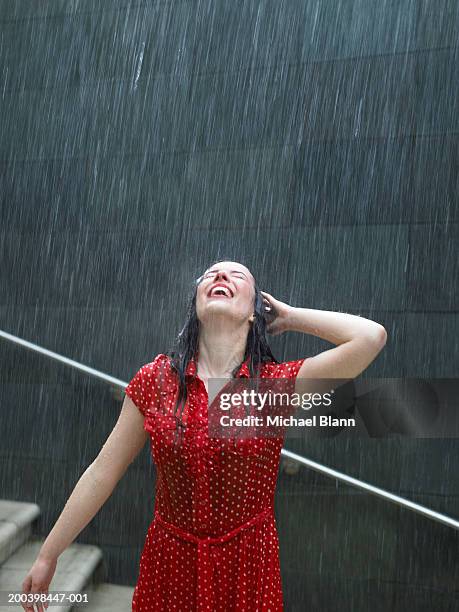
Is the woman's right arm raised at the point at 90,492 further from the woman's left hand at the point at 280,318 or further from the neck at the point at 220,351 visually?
the woman's left hand at the point at 280,318

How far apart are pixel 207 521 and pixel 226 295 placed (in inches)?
21.4

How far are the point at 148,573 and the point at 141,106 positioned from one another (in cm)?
258

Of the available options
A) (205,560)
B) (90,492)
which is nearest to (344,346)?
(205,560)

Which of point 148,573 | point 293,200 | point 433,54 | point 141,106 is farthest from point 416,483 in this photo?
point 141,106

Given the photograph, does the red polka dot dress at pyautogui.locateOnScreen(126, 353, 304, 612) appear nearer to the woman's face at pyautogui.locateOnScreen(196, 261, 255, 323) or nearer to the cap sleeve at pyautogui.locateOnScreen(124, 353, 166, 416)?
the cap sleeve at pyautogui.locateOnScreen(124, 353, 166, 416)

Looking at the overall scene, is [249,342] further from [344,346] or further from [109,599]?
[109,599]

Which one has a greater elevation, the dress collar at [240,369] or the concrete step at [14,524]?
the dress collar at [240,369]

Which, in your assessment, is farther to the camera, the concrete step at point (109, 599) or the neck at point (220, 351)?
the concrete step at point (109, 599)

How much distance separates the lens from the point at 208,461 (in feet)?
4.96

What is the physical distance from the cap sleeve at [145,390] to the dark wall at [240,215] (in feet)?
5.31

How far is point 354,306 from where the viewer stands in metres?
3.11

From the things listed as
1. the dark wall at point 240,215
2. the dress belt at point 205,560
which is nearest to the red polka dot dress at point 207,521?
the dress belt at point 205,560

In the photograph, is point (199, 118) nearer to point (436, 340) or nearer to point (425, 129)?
point (425, 129)

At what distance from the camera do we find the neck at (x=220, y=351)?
1.64 metres
